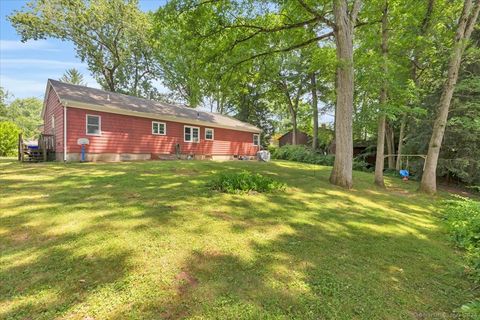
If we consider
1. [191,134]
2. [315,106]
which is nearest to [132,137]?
[191,134]

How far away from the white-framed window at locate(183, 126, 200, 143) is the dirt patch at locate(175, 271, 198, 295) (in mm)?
15105

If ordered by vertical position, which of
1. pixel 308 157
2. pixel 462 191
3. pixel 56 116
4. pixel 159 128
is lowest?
pixel 462 191

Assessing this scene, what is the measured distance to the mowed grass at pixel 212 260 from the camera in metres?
2.27

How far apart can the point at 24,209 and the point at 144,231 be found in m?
2.59

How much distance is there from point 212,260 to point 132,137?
13226 millimetres

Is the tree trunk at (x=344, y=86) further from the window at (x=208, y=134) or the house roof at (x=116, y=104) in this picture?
the window at (x=208, y=134)

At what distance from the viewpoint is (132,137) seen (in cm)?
1454

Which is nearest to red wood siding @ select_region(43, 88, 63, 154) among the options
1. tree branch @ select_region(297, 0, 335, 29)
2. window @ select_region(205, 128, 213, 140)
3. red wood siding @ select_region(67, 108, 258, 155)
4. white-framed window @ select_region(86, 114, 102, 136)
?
red wood siding @ select_region(67, 108, 258, 155)

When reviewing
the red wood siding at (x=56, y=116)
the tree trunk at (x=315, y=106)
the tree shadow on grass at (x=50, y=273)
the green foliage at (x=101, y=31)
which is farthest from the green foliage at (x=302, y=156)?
the tree shadow on grass at (x=50, y=273)

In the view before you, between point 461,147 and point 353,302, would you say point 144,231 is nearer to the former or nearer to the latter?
point 353,302

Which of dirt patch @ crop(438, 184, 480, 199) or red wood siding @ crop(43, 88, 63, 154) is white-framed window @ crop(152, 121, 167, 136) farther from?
dirt patch @ crop(438, 184, 480, 199)

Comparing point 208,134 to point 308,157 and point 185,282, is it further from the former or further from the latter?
point 185,282

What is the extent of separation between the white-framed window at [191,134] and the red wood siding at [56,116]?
702cm

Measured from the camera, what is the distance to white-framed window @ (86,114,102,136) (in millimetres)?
12875
